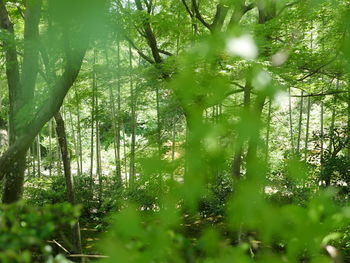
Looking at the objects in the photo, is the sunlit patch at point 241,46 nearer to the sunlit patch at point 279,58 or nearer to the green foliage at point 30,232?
the green foliage at point 30,232

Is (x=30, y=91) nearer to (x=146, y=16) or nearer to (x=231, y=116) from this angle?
(x=146, y=16)

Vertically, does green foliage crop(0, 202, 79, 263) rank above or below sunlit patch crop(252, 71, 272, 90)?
below

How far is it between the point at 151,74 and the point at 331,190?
15.0ft

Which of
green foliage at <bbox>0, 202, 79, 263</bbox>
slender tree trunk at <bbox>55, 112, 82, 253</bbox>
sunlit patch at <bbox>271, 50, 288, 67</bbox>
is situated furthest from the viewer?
slender tree trunk at <bbox>55, 112, 82, 253</bbox>

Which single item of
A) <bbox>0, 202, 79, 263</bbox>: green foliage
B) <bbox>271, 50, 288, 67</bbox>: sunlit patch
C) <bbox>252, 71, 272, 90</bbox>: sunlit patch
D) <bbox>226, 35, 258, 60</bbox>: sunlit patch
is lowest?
<bbox>0, 202, 79, 263</bbox>: green foliage

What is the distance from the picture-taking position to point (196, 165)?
0.61 m

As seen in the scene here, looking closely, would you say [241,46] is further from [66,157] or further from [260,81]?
[66,157]

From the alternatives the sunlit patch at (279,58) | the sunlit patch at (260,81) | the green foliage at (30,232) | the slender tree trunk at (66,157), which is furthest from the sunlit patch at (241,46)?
the slender tree trunk at (66,157)

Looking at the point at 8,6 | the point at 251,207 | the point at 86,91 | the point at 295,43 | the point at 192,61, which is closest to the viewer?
the point at 251,207

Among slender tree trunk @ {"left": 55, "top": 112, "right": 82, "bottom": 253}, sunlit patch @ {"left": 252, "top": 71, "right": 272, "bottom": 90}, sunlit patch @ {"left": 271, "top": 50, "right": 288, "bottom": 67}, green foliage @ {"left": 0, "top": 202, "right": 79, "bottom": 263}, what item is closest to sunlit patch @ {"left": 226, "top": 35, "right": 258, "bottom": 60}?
sunlit patch @ {"left": 252, "top": 71, "right": 272, "bottom": 90}

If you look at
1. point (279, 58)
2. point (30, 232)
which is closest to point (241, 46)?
point (30, 232)

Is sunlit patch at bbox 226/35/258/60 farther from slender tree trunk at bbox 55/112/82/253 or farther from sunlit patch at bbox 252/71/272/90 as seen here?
slender tree trunk at bbox 55/112/82/253

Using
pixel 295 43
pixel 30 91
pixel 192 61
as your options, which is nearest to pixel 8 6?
pixel 30 91

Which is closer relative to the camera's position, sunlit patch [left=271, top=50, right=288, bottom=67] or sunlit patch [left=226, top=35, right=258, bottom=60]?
sunlit patch [left=226, top=35, right=258, bottom=60]
